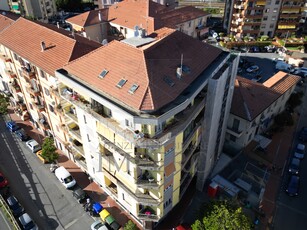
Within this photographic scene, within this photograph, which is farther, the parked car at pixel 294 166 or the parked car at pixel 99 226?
the parked car at pixel 294 166

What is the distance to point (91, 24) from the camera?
67062 millimetres

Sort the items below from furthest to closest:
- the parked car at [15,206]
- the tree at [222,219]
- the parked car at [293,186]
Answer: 1. the parked car at [293,186]
2. the parked car at [15,206]
3. the tree at [222,219]

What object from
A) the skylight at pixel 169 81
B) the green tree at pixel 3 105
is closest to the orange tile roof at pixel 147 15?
the green tree at pixel 3 105

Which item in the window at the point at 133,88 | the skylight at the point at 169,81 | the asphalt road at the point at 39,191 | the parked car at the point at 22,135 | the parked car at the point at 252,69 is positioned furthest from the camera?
the parked car at the point at 252,69

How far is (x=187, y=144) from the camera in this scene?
108ft

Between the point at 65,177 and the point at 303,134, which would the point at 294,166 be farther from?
the point at 65,177

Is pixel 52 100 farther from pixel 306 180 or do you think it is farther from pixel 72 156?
pixel 306 180

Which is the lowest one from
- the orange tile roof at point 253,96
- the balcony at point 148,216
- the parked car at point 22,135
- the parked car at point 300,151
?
the parked car at point 300,151

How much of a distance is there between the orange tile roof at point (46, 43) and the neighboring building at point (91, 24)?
57.7ft

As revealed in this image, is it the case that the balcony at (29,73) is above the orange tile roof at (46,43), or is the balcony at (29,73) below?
below

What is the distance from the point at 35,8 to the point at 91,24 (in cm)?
5050

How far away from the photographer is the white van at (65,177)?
43.6 metres

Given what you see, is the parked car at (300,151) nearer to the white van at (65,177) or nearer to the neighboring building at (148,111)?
the neighboring building at (148,111)

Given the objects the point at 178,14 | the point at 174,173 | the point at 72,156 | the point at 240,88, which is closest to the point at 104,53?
the point at 174,173
